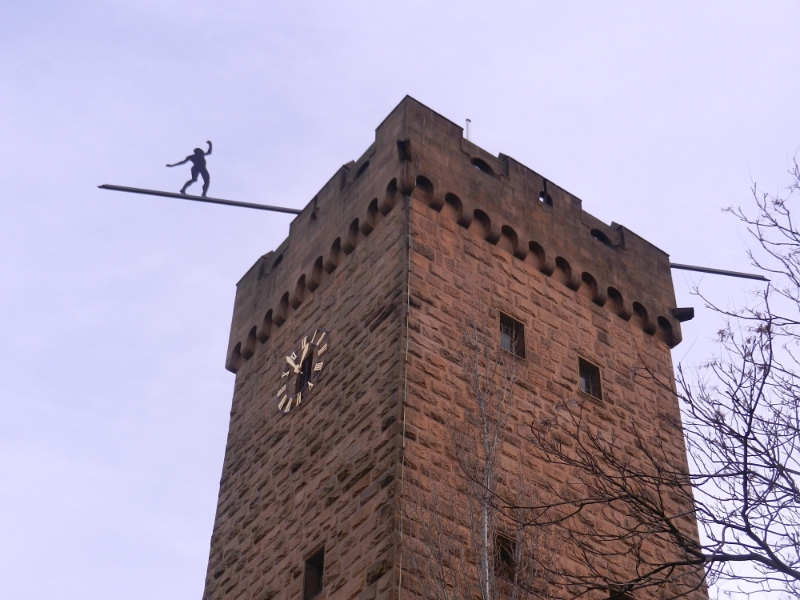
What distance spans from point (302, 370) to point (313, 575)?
3.72 m

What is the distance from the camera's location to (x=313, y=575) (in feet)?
48.8

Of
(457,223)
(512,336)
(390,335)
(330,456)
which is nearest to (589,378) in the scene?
(512,336)

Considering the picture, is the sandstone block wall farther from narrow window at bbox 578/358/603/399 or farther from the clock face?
narrow window at bbox 578/358/603/399

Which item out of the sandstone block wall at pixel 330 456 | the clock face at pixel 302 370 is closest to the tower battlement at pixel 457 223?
the sandstone block wall at pixel 330 456

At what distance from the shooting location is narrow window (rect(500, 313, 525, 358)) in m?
16.9

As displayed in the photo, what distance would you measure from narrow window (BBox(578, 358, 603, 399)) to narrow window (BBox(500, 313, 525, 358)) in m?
1.10

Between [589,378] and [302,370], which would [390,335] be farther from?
[589,378]

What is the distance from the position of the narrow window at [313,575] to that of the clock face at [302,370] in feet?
9.35

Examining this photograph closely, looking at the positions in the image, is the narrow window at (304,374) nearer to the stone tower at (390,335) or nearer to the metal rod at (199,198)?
the stone tower at (390,335)

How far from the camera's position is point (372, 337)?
16.2m

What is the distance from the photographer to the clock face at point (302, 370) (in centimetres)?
1734

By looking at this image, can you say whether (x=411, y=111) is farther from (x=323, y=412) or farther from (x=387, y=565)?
(x=387, y=565)

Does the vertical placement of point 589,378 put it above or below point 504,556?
above

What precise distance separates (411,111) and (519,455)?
219 inches
